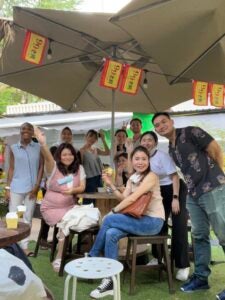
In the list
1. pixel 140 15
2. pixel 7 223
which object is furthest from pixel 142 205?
pixel 140 15

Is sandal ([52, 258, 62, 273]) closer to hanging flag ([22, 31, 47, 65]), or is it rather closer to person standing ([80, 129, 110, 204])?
person standing ([80, 129, 110, 204])

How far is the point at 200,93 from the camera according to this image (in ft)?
21.4

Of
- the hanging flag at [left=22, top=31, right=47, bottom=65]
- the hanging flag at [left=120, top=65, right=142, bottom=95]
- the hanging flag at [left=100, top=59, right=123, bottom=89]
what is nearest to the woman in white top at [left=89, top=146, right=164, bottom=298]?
the hanging flag at [left=100, top=59, right=123, bottom=89]

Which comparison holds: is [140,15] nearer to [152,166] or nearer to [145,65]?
[152,166]

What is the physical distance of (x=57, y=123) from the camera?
8656mm

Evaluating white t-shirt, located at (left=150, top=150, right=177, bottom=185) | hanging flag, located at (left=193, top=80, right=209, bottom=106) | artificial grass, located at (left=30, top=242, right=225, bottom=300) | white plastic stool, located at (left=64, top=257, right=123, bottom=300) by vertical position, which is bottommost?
artificial grass, located at (left=30, top=242, right=225, bottom=300)

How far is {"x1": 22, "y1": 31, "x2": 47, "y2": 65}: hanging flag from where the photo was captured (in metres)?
4.87

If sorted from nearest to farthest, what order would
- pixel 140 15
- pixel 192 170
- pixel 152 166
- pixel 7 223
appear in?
pixel 7 223, pixel 140 15, pixel 192 170, pixel 152 166

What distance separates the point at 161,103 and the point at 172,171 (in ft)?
11.2

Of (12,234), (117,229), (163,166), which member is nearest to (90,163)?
(163,166)

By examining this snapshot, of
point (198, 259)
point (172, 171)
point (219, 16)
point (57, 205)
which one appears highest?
point (219, 16)

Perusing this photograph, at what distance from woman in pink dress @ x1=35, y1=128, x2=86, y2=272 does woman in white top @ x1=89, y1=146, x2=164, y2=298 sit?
0.87 m

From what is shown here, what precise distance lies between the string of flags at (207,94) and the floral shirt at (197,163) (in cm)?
242

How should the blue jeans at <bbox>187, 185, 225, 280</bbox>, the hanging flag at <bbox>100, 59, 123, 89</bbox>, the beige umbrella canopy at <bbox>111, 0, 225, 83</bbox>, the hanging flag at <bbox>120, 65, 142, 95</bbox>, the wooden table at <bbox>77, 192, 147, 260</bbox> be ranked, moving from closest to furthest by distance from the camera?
the beige umbrella canopy at <bbox>111, 0, 225, 83</bbox> < the blue jeans at <bbox>187, 185, 225, 280</bbox> < the wooden table at <bbox>77, 192, 147, 260</bbox> < the hanging flag at <bbox>100, 59, 123, 89</bbox> < the hanging flag at <bbox>120, 65, 142, 95</bbox>
